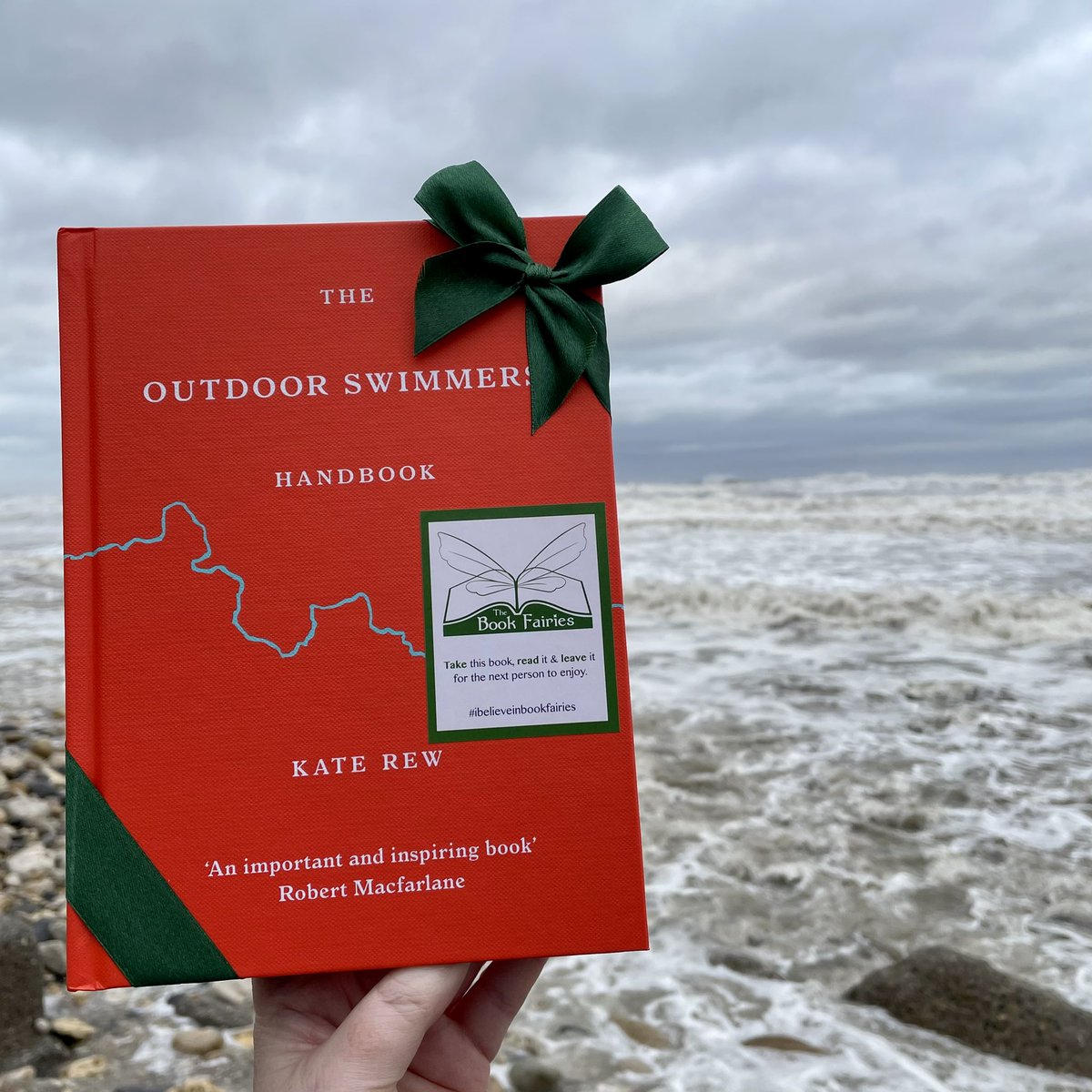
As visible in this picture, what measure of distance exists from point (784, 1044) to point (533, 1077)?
2.18ft

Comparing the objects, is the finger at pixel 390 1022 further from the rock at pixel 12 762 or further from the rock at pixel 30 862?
the rock at pixel 12 762

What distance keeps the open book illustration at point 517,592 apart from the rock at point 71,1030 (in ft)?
6.62

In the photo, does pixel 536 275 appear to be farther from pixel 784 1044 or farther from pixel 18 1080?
pixel 18 1080

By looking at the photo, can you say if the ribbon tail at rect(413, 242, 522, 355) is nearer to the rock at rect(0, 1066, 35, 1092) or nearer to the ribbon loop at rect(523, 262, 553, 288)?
the ribbon loop at rect(523, 262, 553, 288)

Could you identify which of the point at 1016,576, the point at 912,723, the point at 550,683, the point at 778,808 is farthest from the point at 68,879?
the point at 1016,576

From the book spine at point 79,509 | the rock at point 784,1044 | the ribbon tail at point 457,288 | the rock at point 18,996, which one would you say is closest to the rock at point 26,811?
the rock at point 18,996

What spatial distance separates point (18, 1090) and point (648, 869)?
2.06m

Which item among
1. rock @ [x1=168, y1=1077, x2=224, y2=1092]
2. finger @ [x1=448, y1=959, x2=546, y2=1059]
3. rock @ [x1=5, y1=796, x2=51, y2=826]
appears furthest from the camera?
rock @ [x1=5, y1=796, x2=51, y2=826]

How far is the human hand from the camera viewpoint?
1104 mm

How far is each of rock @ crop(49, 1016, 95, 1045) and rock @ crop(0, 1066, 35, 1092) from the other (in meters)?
0.11

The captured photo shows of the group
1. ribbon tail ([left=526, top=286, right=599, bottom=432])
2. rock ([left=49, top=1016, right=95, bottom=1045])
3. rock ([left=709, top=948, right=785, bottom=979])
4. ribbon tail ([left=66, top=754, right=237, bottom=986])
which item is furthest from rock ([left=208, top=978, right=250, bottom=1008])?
ribbon tail ([left=526, top=286, right=599, bottom=432])

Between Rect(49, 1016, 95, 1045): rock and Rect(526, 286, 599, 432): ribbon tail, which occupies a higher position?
Rect(526, 286, 599, 432): ribbon tail

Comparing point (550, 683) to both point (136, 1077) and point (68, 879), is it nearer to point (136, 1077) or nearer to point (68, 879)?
point (68, 879)

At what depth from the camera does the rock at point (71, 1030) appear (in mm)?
2377
